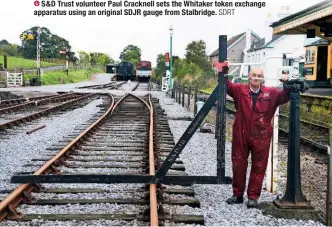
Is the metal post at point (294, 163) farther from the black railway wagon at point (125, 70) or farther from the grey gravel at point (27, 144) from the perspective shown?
the black railway wagon at point (125, 70)

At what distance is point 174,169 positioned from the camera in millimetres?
6762

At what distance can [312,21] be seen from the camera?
1502cm

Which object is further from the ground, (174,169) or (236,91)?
(236,91)

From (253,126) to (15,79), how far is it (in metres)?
36.1

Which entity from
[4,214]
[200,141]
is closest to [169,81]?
[200,141]

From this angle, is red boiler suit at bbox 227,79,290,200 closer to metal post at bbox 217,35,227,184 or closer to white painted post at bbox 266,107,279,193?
metal post at bbox 217,35,227,184

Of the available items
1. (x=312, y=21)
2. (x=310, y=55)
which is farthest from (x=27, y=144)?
(x=310, y=55)

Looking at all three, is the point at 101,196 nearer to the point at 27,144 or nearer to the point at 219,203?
the point at 219,203

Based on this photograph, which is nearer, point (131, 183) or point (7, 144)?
point (131, 183)

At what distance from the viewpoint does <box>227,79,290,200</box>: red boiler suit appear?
4973mm

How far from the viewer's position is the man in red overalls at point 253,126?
4.96m

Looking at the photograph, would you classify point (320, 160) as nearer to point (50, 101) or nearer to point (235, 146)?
point (235, 146)

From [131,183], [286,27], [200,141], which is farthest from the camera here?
[286,27]

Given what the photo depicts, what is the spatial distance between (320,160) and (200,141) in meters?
2.61
